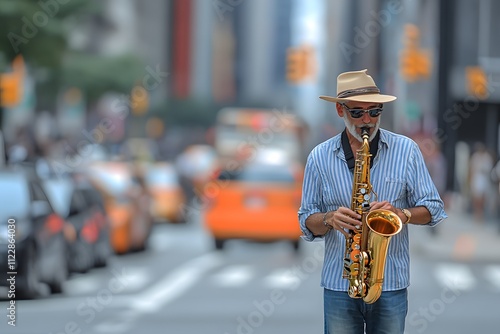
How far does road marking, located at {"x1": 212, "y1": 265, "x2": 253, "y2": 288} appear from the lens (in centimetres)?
1564

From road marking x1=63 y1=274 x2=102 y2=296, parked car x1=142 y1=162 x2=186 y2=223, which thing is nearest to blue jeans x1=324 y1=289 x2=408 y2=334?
road marking x1=63 y1=274 x2=102 y2=296

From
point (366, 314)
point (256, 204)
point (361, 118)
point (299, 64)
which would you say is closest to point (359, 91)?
point (361, 118)

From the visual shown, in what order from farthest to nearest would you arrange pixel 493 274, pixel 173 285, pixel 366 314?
pixel 493 274 < pixel 173 285 < pixel 366 314

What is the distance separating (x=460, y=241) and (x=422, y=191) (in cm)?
1788

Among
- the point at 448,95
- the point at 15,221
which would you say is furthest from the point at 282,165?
the point at 448,95

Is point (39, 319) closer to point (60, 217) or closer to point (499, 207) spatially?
point (60, 217)

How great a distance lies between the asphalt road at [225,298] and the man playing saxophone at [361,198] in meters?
5.83

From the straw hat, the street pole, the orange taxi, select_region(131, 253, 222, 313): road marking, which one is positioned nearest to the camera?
the straw hat

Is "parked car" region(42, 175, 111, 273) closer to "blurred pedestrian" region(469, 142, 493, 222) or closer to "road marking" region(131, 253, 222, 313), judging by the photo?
"road marking" region(131, 253, 222, 313)

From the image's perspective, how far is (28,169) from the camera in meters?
13.6

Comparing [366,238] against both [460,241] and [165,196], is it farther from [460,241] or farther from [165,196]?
[165,196]

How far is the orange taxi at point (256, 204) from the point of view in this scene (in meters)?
20.1

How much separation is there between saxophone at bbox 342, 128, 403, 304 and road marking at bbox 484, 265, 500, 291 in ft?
35.2

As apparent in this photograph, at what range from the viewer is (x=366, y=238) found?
4695mm
